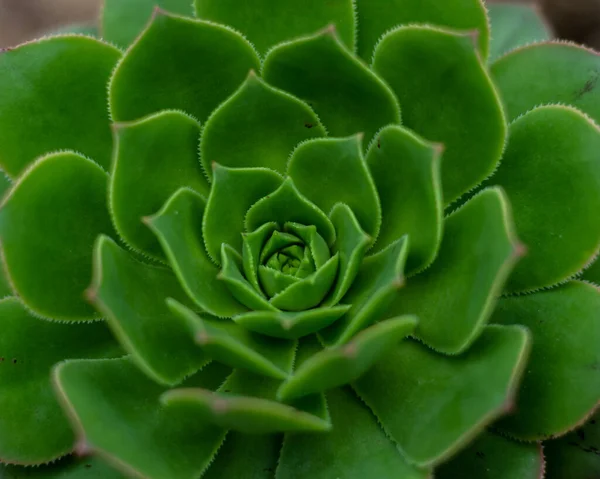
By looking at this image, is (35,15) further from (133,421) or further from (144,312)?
(133,421)

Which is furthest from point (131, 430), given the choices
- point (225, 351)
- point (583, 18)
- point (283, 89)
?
point (583, 18)

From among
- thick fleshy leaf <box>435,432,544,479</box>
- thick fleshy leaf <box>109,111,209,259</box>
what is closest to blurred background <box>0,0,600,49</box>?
thick fleshy leaf <box>109,111,209,259</box>

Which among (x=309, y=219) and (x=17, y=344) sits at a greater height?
(x=309, y=219)

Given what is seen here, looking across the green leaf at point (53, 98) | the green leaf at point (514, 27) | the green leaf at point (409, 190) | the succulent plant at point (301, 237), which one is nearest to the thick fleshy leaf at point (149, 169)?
the succulent plant at point (301, 237)

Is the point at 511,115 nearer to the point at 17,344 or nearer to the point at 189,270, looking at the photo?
the point at 189,270

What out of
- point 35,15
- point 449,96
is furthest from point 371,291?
point 35,15

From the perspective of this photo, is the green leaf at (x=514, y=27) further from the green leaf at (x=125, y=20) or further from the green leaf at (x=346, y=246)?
the green leaf at (x=125, y=20)
